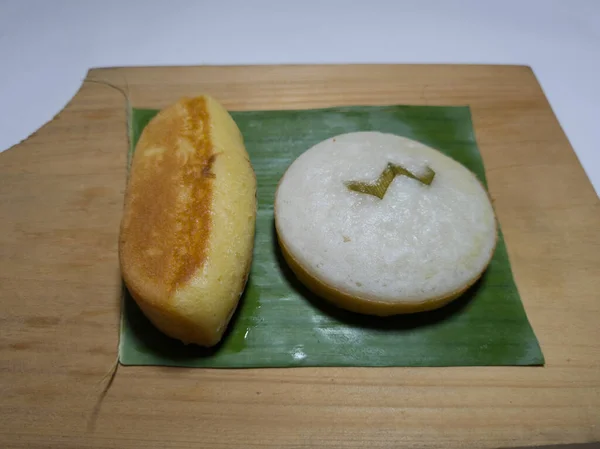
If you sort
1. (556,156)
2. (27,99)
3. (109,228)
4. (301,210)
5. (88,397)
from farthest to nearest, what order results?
(27,99)
(556,156)
(109,228)
(301,210)
(88,397)

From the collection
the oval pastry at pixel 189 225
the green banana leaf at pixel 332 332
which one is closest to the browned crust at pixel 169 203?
the oval pastry at pixel 189 225

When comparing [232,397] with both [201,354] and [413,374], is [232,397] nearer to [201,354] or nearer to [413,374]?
[201,354]

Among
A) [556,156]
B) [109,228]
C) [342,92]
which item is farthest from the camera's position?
[342,92]

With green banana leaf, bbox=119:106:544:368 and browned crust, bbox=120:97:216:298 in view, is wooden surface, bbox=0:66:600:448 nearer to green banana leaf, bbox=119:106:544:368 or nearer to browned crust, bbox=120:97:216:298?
green banana leaf, bbox=119:106:544:368

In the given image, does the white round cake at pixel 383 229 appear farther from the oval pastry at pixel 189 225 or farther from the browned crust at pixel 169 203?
the browned crust at pixel 169 203

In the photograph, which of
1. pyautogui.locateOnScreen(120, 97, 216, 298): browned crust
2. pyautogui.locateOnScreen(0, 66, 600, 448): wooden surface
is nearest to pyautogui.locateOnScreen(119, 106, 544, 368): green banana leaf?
pyautogui.locateOnScreen(0, 66, 600, 448): wooden surface

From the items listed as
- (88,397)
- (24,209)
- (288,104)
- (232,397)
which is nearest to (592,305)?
(232,397)
